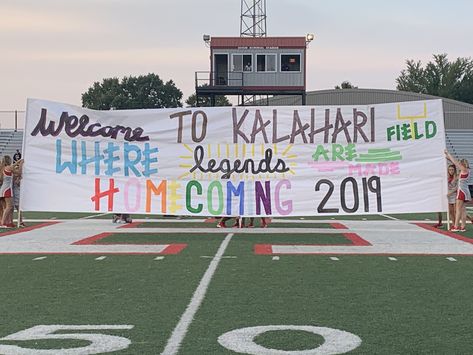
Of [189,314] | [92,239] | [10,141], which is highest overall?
[10,141]

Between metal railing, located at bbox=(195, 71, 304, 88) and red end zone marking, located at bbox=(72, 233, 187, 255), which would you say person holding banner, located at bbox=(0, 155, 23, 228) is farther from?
metal railing, located at bbox=(195, 71, 304, 88)

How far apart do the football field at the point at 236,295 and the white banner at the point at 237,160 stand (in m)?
0.71

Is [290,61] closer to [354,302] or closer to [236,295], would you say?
[236,295]

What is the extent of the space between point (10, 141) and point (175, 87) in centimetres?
4799

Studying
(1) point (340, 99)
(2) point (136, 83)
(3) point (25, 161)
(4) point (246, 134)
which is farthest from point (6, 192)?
(2) point (136, 83)

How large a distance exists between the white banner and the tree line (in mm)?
58225

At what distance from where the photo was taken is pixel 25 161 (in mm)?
10984

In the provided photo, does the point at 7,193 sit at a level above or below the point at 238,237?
above

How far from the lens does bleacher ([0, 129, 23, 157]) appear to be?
118 feet

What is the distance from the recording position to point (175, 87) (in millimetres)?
82750

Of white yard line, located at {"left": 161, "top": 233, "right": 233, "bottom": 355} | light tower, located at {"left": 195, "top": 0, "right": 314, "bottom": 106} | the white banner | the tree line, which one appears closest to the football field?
white yard line, located at {"left": 161, "top": 233, "right": 233, "bottom": 355}

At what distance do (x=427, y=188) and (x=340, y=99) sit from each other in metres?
34.7

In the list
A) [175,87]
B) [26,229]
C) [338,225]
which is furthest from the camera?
[175,87]

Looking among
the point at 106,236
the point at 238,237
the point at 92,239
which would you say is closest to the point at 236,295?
the point at 238,237
